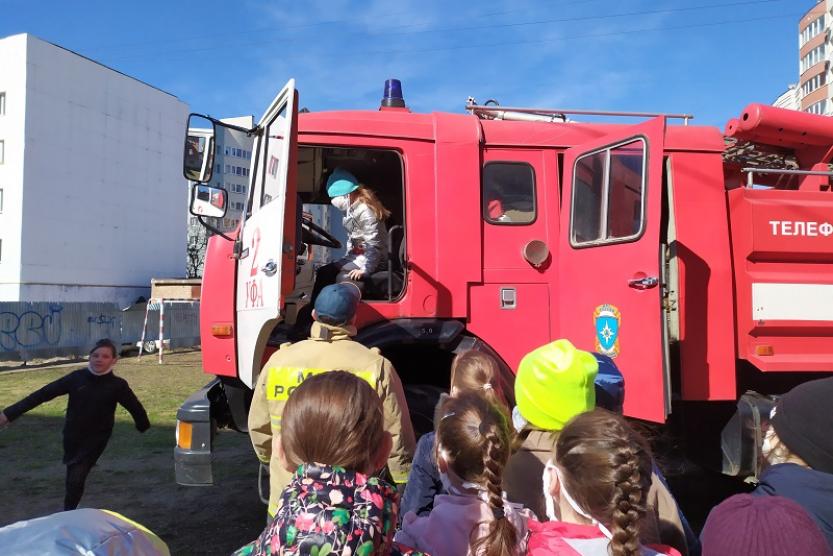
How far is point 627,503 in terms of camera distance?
5.50 ft

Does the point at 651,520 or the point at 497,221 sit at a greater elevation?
the point at 497,221

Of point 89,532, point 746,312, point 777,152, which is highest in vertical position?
point 777,152

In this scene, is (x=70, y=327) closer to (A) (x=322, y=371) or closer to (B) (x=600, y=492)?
(A) (x=322, y=371)

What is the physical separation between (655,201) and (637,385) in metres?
1.03

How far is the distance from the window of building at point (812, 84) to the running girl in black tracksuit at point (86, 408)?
62.0 meters

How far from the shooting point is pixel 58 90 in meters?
33.5

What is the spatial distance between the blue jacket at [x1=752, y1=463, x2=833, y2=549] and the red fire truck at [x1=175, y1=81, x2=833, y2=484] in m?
1.60

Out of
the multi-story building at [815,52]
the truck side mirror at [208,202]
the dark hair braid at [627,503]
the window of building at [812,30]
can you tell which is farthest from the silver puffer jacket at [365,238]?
the window of building at [812,30]

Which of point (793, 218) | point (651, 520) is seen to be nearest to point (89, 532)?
point (651, 520)

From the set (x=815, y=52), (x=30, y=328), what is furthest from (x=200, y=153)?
(x=815, y=52)

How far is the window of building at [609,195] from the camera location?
381 cm

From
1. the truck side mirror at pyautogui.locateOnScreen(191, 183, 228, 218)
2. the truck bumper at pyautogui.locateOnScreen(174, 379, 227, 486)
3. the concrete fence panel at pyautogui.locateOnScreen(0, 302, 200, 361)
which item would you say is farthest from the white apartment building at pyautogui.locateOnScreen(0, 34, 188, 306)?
the truck side mirror at pyautogui.locateOnScreen(191, 183, 228, 218)

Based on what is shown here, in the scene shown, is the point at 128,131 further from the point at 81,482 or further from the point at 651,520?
the point at 651,520

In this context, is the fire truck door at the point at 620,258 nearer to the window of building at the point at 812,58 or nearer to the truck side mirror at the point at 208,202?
the truck side mirror at the point at 208,202
